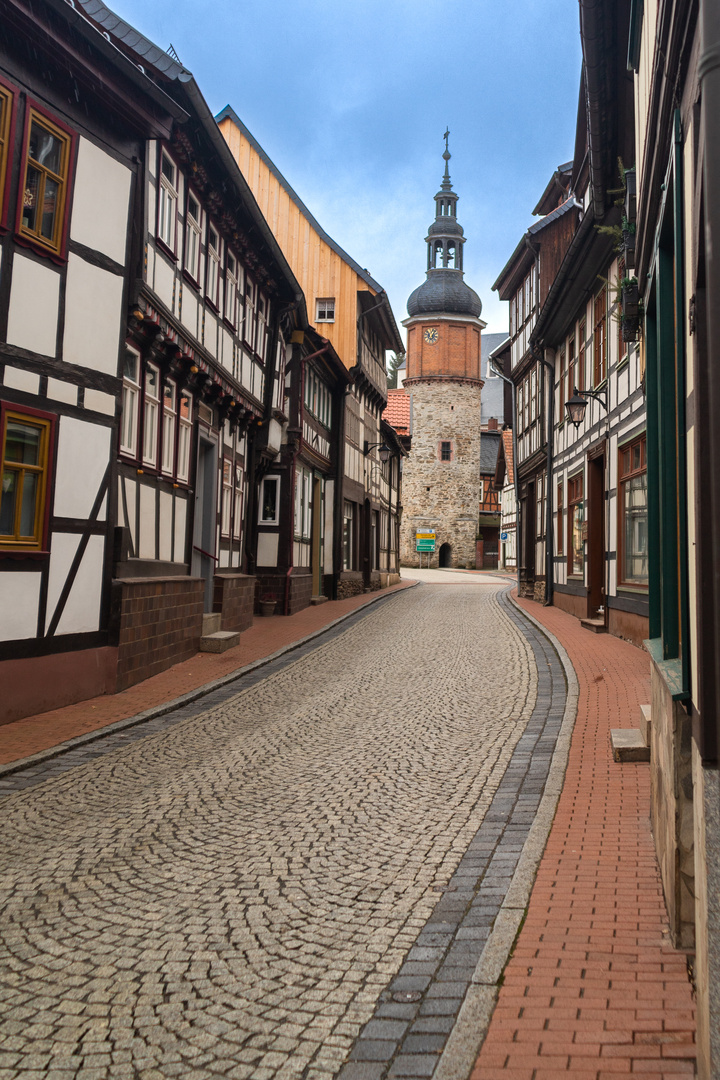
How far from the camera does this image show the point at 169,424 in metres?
12.5

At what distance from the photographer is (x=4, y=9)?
776 centimetres

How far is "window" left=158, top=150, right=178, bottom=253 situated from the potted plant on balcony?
9.21m

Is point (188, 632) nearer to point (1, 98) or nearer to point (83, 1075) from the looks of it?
point (1, 98)

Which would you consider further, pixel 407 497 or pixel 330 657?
pixel 407 497

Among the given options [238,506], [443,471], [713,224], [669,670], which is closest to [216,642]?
[238,506]

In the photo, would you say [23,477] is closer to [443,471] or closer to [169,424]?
[169,424]

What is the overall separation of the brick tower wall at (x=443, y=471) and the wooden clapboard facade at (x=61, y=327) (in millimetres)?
45293

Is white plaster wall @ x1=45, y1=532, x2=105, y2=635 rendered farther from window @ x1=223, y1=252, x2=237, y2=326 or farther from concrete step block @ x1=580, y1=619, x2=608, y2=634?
→ concrete step block @ x1=580, y1=619, x2=608, y2=634

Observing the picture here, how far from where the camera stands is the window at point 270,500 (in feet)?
66.0

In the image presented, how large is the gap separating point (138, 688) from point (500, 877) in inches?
254

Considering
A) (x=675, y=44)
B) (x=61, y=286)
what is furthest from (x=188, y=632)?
(x=675, y=44)

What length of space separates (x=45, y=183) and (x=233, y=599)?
830cm

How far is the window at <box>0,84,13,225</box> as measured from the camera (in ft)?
26.0

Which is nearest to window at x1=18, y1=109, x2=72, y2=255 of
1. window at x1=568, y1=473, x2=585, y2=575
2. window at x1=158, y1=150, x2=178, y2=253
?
window at x1=158, y1=150, x2=178, y2=253
